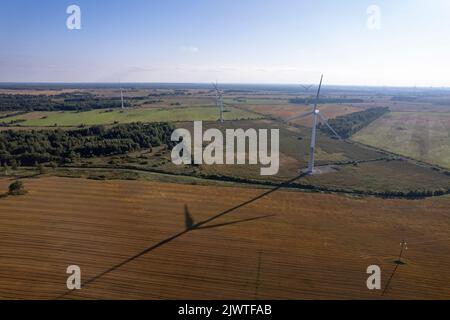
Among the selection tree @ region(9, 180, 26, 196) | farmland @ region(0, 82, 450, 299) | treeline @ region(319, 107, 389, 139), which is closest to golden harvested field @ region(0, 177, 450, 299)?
farmland @ region(0, 82, 450, 299)

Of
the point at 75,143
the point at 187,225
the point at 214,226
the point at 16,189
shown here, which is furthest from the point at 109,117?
the point at 214,226

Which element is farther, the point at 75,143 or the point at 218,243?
the point at 75,143

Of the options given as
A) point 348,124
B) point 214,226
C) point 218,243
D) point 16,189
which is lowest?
point 218,243

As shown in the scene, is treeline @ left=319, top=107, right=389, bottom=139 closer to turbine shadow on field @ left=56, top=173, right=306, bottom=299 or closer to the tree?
turbine shadow on field @ left=56, top=173, right=306, bottom=299

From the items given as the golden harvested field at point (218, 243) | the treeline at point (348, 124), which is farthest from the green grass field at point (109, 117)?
the golden harvested field at point (218, 243)

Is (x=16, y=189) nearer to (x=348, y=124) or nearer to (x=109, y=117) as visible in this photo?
(x=109, y=117)
